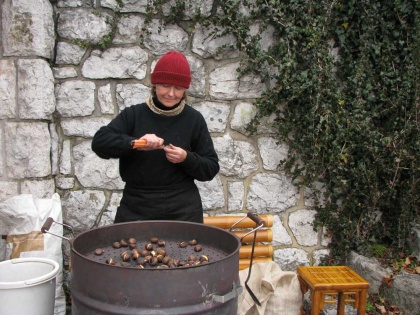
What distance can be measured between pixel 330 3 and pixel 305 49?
0.38 meters

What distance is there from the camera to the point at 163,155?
2.21 m

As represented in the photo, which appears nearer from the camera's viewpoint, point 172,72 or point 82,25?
point 172,72

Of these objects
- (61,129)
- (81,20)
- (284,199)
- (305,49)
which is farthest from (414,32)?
(61,129)

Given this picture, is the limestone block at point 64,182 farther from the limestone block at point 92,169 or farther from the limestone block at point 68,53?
the limestone block at point 68,53

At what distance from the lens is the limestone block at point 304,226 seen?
347cm

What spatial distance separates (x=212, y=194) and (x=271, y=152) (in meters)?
0.56

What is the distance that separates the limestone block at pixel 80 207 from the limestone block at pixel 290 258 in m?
1.45

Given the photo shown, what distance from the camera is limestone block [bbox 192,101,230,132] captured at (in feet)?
10.9

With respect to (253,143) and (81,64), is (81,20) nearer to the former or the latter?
(81,64)

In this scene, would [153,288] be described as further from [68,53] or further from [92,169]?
[68,53]

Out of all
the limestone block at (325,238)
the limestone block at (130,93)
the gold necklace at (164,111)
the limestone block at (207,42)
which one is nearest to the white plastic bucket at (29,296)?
the gold necklace at (164,111)

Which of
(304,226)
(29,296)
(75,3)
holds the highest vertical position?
(75,3)

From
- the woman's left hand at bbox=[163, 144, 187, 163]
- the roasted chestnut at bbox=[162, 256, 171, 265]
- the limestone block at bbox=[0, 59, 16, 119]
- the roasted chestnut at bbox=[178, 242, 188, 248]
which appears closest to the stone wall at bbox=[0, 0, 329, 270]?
the limestone block at bbox=[0, 59, 16, 119]

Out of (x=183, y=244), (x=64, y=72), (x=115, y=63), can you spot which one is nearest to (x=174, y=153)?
(x=183, y=244)
